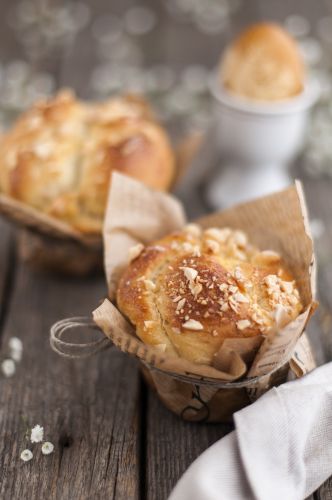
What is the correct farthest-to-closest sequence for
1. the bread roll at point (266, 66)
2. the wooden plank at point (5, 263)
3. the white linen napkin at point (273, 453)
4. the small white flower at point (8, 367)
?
the bread roll at point (266, 66) < the wooden plank at point (5, 263) < the small white flower at point (8, 367) < the white linen napkin at point (273, 453)

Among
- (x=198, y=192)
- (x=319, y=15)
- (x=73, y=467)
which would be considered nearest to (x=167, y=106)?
(x=198, y=192)

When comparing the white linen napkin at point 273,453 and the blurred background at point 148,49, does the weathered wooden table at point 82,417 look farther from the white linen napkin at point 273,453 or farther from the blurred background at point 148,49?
the blurred background at point 148,49

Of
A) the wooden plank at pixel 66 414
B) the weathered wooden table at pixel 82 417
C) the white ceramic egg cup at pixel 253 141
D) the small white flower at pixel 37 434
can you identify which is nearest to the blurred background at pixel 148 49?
the white ceramic egg cup at pixel 253 141

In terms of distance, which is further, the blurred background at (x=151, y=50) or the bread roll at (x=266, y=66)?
the blurred background at (x=151, y=50)

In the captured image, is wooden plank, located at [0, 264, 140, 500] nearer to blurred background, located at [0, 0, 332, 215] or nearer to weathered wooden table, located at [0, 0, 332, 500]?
weathered wooden table, located at [0, 0, 332, 500]

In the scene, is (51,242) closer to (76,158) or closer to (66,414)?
(76,158)

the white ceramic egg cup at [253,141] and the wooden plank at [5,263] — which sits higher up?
the white ceramic egg cup at [253,141]

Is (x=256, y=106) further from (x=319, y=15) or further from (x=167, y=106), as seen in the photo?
(x=319, y=15)
